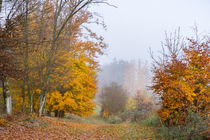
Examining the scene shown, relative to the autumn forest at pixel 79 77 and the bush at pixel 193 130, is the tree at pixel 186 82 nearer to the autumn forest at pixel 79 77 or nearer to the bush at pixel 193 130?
the autumn forest at pixel 79 77

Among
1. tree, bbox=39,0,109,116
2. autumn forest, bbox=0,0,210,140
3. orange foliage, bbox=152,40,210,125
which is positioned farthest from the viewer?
tree, bbox=39,0,109,116

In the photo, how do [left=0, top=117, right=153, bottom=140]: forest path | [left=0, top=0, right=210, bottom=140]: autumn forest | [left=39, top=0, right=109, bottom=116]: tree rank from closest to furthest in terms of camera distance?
[left=0, top=117, right=153, bottom=140]: forest path → [left=0, top=0, right=210, bottom=140]: autumn forest → [left=39, top=0, right=109, bottom=116]: tree

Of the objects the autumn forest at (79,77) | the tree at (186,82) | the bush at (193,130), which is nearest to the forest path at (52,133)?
the autumn forest at (79,77)

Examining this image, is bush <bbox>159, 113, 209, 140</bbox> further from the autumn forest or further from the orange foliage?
the orange foliage

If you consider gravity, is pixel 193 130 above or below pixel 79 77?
below

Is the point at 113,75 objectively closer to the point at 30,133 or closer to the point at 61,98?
the point at 61,98

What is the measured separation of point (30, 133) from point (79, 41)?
9420 millimetres

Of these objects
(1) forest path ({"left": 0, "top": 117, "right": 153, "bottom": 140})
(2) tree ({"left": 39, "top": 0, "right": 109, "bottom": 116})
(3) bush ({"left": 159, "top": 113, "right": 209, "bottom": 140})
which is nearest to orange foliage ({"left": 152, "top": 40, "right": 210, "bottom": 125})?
(3) bush ({"left": 159, "top": 113, "right": 209, "bottom": 140})

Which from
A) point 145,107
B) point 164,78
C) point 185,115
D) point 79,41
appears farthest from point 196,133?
point 79,41

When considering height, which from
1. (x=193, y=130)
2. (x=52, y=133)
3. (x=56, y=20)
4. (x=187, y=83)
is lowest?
(x=52, y=133)

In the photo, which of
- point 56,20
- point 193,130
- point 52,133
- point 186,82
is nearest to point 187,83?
point 186,82

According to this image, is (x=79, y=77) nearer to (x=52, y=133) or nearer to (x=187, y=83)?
(x=52, y=133)

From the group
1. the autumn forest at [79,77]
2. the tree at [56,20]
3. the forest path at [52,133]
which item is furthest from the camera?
the tree at [56,20]

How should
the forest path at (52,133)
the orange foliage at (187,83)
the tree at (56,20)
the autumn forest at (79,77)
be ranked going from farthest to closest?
the tree at (56,20) → the orange foliage at (187,83) → the autumn forest at (79,77) → the forest path at (52,133)
